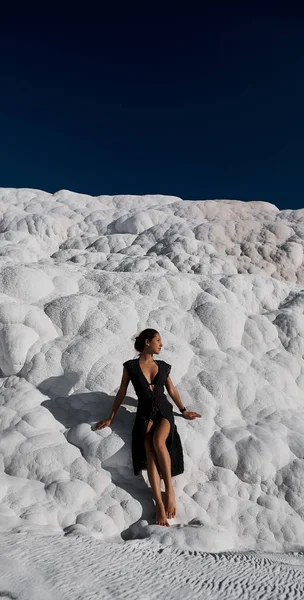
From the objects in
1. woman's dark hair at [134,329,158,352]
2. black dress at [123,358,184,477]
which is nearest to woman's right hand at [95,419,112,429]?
black dress at [123,358,184,477]

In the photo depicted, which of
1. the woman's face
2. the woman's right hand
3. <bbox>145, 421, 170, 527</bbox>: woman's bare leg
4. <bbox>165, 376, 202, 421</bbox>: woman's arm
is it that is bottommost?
<bbox>145, 421, 170, 527</bbox>: woman's bare leg

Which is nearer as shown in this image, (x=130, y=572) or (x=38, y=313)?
(x=130, y=572)

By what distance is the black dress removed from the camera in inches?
149

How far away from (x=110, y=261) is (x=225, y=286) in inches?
124

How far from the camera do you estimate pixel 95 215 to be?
15562 millimetres

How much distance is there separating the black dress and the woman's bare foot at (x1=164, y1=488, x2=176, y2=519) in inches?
10.5

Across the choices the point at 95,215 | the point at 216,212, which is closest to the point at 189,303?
the point at 216,212

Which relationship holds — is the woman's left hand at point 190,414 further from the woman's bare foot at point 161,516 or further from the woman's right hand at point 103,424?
the woman's bare foot at point 161,516

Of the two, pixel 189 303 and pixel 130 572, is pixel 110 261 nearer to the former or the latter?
pixel 189 303

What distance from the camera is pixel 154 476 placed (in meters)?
3.60

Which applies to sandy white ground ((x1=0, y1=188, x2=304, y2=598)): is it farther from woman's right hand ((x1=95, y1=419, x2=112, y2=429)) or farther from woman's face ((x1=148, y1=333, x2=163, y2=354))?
woman's face ((x1=148, y1=333, x2=163, y2=354))

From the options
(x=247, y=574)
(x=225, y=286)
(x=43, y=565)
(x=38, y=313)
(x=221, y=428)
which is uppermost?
(x=225, y=286)

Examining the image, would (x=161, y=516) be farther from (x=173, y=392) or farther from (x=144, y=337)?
(x=144, y=337)

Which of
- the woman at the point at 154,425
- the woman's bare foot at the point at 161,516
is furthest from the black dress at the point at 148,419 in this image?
the woman's bare foot at the point at 161,516
